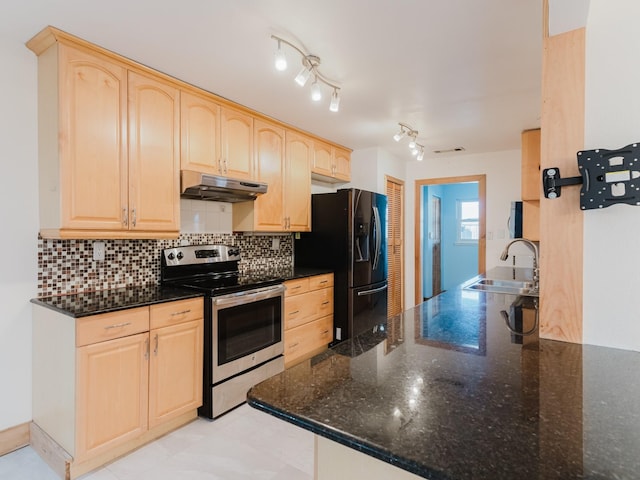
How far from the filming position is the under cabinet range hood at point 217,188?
2.39 metres

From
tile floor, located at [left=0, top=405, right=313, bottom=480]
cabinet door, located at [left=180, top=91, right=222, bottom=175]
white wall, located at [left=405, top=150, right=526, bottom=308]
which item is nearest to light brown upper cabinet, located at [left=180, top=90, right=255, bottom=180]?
cabinet door, located at [left=180, top=91, right=222, bottom=175]

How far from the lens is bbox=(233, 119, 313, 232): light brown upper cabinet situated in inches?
122

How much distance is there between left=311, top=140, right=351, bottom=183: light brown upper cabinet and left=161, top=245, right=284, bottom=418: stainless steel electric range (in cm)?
139

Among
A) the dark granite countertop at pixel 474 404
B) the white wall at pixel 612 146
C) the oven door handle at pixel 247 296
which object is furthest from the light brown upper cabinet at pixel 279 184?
the white wall at pixel 612 146

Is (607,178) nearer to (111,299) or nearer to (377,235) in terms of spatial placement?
(111,299)

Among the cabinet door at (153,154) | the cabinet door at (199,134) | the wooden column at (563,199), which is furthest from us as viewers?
the cabinet door at (199,134)

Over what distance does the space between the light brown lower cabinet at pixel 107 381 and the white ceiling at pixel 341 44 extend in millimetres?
1490

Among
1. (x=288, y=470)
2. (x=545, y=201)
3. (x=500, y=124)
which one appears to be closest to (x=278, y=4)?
(x=545, y=201)

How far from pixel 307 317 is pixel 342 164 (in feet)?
6.28

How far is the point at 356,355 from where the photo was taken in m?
1.08

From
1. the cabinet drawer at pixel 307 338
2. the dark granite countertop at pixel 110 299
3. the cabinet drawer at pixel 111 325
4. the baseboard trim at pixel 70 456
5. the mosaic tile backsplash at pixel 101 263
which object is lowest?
the baseboard trim at pixel 70 456

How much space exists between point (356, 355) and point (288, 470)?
4.01ft

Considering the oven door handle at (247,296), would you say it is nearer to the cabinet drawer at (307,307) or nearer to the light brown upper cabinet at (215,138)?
the cabinet drawer at (307,307)

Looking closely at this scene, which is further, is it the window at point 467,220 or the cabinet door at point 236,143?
the window at point 467,220
